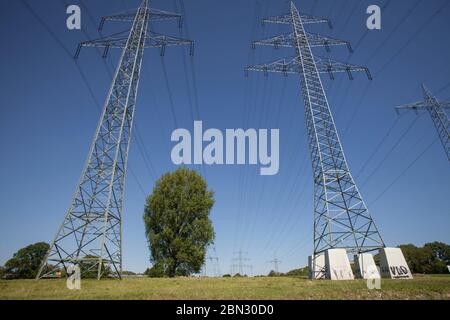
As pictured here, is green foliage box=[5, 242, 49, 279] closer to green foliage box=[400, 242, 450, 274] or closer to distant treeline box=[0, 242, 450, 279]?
distant treeline box=[0, 242, 450, 279]

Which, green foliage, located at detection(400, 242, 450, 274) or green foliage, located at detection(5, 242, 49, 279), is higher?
green foliage, located at detection(400, 242, 450, 274)

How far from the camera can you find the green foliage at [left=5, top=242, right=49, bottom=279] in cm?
6725

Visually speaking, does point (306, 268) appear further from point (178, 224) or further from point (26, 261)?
point (26, 261)

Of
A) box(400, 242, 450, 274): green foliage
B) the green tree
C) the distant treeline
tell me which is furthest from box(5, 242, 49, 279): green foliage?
box(400, 242, 450, 274): green foliage

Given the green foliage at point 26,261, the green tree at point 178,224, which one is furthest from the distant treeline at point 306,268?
the green tree at point 178,224

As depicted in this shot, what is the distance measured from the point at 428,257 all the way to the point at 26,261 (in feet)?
409

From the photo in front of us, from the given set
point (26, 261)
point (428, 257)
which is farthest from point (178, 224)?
point (428, 257)

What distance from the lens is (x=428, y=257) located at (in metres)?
105

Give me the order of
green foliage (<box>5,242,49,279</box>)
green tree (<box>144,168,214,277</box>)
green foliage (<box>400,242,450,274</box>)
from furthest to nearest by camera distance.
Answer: green foliage (<box>400,242,450,274</box>), green foliage (<box>5,242,49,279</box>), green tree (<box>144,168,214,277</box>)

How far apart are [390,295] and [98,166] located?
19.1 metres

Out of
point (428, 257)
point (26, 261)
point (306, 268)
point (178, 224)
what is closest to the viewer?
point (178, 224)

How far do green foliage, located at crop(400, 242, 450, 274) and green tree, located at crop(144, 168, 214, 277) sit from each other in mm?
95487
